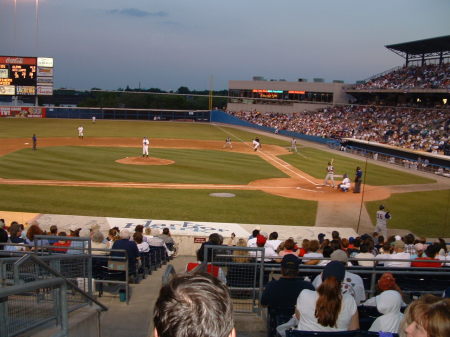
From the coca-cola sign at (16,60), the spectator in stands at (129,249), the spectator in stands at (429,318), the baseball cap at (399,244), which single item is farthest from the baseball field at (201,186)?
the coca-cola sign at (16,60)

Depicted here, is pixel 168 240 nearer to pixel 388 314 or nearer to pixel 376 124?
pixel 388 314

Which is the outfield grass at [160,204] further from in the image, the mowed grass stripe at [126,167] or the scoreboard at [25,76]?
the scoreboard at [25,76]

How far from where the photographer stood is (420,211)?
Answer: 23.5m

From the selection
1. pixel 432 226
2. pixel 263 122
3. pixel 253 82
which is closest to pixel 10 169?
pixel 432 226

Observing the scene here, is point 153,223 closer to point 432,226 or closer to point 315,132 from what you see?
point 432,226

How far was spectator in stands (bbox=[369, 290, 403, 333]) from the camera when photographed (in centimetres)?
537

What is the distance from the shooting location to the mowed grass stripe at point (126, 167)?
28.1 metres

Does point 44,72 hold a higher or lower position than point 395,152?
higher

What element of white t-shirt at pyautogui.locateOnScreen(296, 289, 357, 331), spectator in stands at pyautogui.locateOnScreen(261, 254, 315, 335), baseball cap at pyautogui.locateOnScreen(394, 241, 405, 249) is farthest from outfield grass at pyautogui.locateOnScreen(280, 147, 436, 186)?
white t-shirt at pyautogui.locateOnScreen(296, 289, 357, 331)

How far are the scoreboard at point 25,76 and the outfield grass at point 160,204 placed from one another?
41145 mm

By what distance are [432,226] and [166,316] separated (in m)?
21.2

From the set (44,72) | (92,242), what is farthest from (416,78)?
(92,242)

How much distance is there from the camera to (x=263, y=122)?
78.5 meters

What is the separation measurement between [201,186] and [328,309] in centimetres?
2186
